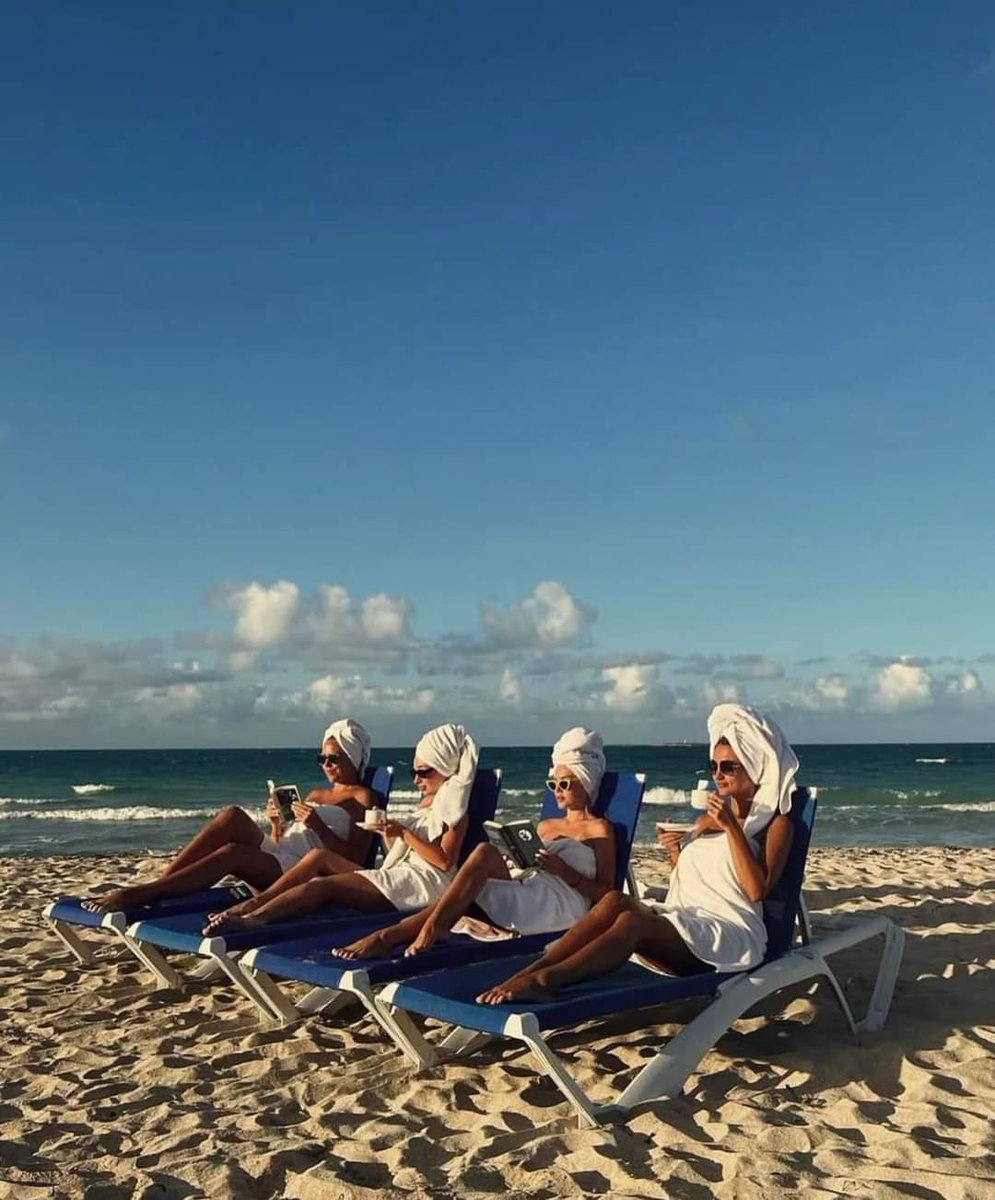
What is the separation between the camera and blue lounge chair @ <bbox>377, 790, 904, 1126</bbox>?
365 cm

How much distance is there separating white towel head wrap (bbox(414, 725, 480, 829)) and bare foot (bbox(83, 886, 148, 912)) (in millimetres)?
1480

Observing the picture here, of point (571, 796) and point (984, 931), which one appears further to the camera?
point (984, 931)

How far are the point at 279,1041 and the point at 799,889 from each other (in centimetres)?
220

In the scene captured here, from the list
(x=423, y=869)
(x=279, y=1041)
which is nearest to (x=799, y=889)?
(x=423, y=869)

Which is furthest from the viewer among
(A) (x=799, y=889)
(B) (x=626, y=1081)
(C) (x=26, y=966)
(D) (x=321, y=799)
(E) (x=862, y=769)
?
(E) (x=862, y=769)

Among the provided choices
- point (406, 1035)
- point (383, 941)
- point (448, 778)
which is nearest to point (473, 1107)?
point (406, 1035)

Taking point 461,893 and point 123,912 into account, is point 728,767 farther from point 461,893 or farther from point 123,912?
point 123,912

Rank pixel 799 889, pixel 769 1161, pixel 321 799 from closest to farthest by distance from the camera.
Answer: pixel 769 1161, pixel 799 889, pixel 321 799

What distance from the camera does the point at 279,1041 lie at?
4.75 m

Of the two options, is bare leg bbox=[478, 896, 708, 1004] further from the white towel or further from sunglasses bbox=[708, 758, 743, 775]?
the white towel

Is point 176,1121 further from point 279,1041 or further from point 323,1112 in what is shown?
point 279,1041

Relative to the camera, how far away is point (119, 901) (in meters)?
5.56

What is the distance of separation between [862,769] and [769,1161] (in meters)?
48.3

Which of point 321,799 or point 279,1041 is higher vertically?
point 321,799
